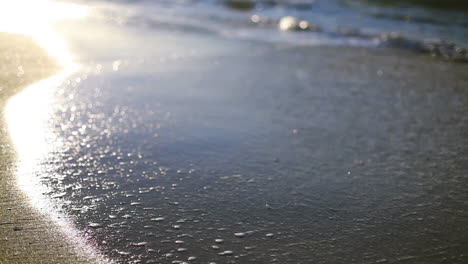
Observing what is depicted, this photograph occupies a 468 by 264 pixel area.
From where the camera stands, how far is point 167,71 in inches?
227

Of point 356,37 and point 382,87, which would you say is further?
point 356,37

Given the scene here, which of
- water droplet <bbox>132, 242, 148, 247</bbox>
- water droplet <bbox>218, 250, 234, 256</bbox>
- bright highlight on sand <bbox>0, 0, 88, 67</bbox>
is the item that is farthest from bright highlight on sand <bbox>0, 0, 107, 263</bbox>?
water droplet <bbox>218, 250, 234, 256</bbox>

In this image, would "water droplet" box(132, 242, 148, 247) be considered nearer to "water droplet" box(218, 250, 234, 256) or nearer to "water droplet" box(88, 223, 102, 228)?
"water droplet" box(88, 223, 102, 228)

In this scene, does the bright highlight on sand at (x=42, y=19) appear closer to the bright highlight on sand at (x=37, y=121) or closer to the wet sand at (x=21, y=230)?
the bright highlight on sand at (x=37, y=121)

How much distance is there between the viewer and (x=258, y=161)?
11.3ft

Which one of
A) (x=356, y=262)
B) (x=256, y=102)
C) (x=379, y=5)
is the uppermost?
(x=379, y=5)

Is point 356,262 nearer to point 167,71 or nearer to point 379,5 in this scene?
point 167,71

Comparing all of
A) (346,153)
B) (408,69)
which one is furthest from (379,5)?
(346,153)

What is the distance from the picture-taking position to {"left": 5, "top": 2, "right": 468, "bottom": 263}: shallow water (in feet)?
8.27

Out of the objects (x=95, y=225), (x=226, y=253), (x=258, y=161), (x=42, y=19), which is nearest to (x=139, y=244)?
(x=95, y=225)

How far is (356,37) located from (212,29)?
280cm

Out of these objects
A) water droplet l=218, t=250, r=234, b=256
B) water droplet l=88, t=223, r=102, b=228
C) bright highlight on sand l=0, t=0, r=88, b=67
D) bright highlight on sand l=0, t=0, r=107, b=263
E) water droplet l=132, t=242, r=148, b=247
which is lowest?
water droplet l=218, t=250, r=234, b=256

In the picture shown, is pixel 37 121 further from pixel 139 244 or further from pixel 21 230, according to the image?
pixel 139 244

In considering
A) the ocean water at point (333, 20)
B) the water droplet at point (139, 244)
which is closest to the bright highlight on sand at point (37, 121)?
the water droplet at point (139, 244)
